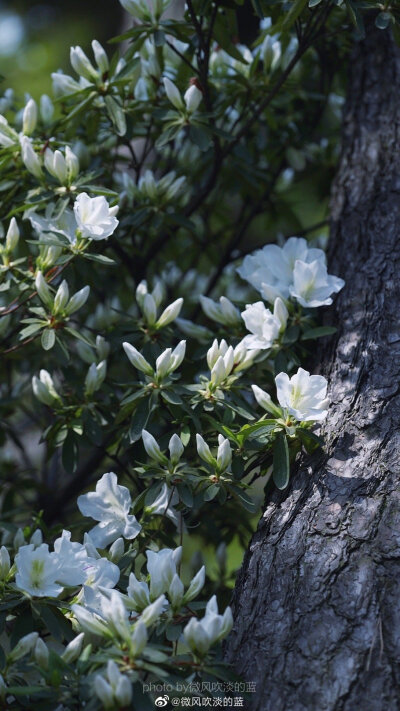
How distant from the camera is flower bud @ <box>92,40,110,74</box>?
1.79 metres

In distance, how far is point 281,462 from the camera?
1.46m

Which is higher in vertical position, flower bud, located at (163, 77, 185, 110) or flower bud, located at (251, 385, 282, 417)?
flower bud, located at (163, 77, 185, 110)

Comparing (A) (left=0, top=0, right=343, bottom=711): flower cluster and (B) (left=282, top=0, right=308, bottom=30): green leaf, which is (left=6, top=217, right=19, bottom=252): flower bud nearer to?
(A) (left=0, top=0, right=343, bottom=711): flower cluster

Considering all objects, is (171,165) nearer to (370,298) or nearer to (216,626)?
(370,298)

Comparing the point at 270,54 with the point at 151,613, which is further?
the point at 270,54

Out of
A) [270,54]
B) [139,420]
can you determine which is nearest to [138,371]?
[139,420]

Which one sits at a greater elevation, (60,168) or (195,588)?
(60,168)

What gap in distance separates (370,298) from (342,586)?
71 cm

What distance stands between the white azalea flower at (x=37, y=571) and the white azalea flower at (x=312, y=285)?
0.76 meters

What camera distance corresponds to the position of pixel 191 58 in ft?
6.64

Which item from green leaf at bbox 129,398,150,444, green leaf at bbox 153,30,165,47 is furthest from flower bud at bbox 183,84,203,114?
green leaf at bbox 129,398,150,444

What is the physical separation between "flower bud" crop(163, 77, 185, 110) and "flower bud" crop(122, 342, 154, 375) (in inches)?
25.6

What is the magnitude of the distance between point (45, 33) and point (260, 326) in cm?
446

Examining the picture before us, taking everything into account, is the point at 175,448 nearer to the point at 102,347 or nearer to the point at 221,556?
the point at 102,347
